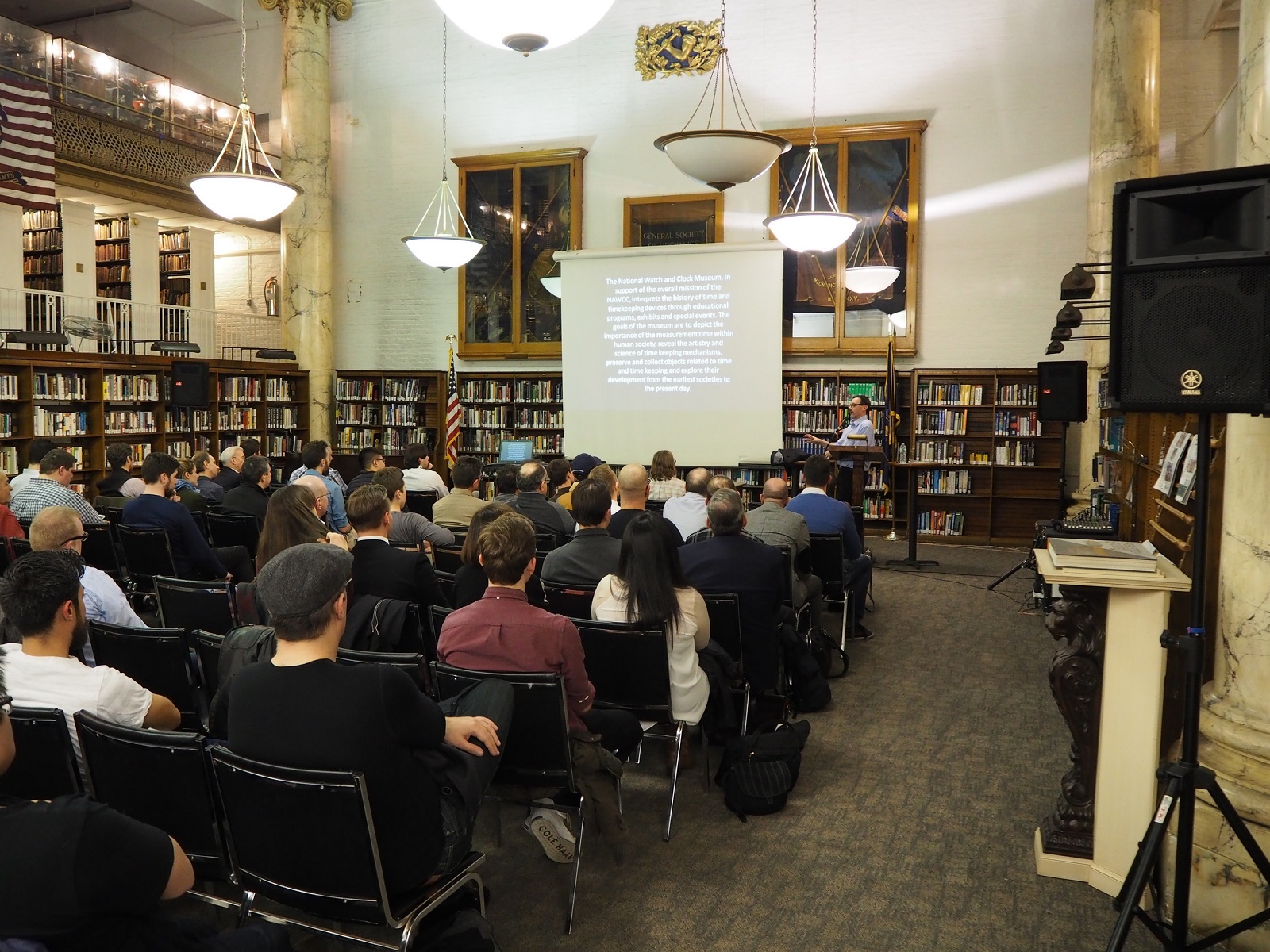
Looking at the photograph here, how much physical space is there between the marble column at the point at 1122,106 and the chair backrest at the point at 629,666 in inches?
301

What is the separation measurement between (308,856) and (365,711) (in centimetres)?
36

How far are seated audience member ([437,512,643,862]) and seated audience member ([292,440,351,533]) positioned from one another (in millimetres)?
4120

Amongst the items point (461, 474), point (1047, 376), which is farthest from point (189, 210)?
point (1047, 376)

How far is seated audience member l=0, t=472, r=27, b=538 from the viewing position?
5375 mm

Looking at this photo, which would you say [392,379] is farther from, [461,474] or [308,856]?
[308,856]

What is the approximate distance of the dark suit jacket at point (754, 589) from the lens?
13.4 feet

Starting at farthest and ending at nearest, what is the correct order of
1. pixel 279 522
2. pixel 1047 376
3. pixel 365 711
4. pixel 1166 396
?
1. pixel 1047 376
2. pixel 279 522
3. pixel 1166 396
4. pixel 365 711

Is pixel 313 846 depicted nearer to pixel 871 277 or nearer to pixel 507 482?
pixel 507 482

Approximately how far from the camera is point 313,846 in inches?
79.2

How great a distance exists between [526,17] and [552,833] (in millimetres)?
3071

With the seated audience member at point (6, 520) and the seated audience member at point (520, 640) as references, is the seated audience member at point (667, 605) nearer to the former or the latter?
the seated audience member at point (520, 640)

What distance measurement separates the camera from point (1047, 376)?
338 inches

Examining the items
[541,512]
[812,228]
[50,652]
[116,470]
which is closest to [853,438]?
[812,228]

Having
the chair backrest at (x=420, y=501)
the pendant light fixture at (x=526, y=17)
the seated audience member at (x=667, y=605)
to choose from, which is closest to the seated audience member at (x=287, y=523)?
the seated audience member at (x=667, y=605)
